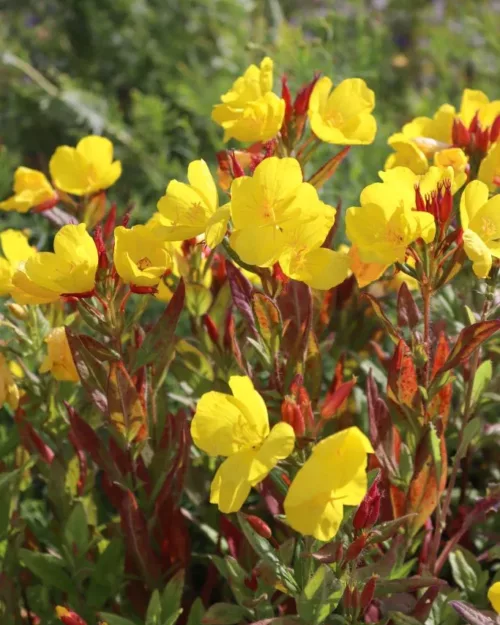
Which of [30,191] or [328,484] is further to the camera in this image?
[30,191]

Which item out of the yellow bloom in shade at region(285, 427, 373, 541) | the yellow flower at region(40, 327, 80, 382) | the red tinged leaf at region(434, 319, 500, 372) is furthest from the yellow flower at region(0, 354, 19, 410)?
the red tinged leaf at region(434, 319, 500, 372)

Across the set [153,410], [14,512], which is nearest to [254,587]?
[153,410]

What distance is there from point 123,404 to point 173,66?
2483 millimetres

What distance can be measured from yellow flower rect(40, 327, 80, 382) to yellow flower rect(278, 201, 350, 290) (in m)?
0.36

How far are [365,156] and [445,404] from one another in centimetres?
131

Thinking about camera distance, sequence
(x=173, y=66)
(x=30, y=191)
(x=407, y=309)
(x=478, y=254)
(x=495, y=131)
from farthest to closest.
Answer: (x=173, y=66) < (x=30, y=191) < (x=495, y=131) < (x=407, y=309) < (x=478, y=254)

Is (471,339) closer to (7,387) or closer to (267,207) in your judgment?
(267,207)

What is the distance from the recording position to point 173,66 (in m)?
3.28

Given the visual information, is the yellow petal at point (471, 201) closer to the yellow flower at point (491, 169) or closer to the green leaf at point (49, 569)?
the yellow flower at point (491, 169)

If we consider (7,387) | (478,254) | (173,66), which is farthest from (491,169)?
(173,66)

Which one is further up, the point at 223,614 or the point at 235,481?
the point at 235,481

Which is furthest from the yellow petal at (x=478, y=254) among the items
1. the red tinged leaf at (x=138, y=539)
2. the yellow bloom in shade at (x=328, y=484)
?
the red tinged leaf at (x=138, y=539)

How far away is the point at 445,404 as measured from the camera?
1.14m

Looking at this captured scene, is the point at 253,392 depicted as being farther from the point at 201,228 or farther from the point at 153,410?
the point at 153,410
